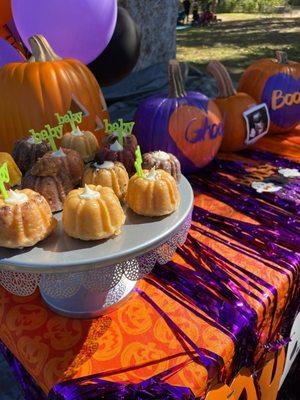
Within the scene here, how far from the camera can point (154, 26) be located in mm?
2996

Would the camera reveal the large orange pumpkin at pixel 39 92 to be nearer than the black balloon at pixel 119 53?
Yes

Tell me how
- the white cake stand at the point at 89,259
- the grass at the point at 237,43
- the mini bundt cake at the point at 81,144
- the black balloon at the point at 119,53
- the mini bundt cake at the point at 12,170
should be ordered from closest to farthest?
the white cake stand at the point at 89,259
the mini bundt cake at the point at 12,170
the mini bundt cake at the point at 81,144
the black balloon at the point at 119,53
the grass at the point at 237,43

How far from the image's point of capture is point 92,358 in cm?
83

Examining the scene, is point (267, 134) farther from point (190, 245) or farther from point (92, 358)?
point (92, 358)

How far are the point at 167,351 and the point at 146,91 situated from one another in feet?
7.27

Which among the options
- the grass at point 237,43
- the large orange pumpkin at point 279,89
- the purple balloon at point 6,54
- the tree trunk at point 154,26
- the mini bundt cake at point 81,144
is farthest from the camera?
the grass at point 237,43

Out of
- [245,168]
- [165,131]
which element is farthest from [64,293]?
[245,168]

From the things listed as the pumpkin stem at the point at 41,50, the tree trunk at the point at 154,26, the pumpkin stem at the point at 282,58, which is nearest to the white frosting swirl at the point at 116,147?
the pumpkin stem at the point at 41,50

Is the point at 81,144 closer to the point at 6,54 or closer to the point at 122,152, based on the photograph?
the point at 122,152

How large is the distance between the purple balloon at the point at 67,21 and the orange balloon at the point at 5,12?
241 mm

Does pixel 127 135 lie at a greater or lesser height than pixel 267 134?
greater

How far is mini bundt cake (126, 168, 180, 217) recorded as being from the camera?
0.85m

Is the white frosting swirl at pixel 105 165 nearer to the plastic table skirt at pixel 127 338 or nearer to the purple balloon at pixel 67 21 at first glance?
the plastic table skirt at pixel 127 338

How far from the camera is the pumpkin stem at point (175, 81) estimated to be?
1467 millimetres
